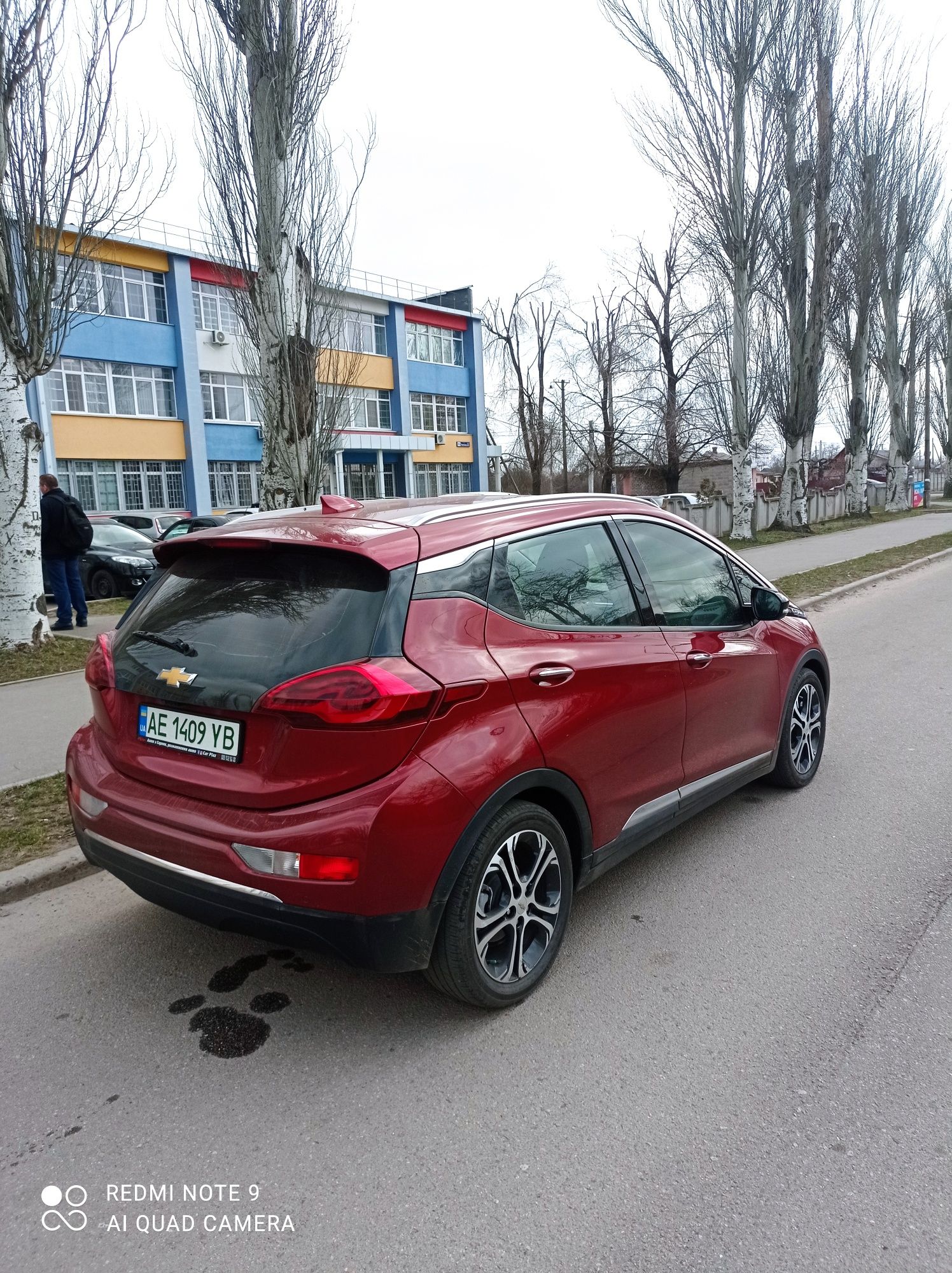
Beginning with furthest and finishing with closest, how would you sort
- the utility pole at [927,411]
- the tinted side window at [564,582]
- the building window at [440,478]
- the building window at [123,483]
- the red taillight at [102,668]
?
the building window at [440,478], the utility pole at [927,411], the building window at [123,483], the red taillight at [102,668], the tinted side window at [564,582]

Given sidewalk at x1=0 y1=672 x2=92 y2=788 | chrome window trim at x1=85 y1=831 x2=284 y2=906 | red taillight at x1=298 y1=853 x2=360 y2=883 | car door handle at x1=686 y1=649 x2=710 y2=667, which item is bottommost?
sidewalk at x1=0 y1=672 x2=92 y2=788

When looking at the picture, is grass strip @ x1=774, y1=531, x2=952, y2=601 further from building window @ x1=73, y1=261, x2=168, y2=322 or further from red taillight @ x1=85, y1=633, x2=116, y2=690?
building window @ x1=73, y1=261, x2=168, y2=322

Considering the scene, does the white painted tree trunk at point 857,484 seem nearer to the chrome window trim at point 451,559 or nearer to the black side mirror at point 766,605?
the black side mirror at point 766,605

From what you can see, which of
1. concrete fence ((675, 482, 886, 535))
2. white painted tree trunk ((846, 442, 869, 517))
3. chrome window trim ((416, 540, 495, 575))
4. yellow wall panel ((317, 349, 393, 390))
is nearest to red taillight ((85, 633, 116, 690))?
chrome window trim ((416, 540, 495, 575))

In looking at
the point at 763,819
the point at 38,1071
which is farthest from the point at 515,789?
the point at 763,819

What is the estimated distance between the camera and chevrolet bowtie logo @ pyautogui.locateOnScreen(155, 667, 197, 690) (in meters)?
2.97

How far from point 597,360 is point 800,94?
21352 mm

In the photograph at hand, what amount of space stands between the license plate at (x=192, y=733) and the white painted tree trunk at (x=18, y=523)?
7.23 metres

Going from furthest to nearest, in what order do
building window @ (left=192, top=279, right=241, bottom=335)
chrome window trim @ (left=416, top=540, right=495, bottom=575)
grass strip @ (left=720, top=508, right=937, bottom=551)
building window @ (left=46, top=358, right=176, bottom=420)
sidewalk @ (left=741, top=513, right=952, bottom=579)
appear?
building window @ (left=192, top=279, right=241, bottom=335)
building window @ (left=46, top=358, right=176, bottom=420)
grass strip @ (left=720, top=508, right=937, bottom=551)
sidewalk @ (left=741, top=513, right=952, bottom=579)
chrome window trim @ (left=416, top=540, right=495, bottom=575)

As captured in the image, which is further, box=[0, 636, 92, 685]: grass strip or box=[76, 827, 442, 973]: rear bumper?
box=[0, 636, 92, 685]: grass strip

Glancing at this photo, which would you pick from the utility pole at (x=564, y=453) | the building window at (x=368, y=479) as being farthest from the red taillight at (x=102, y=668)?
the utility pole at (x=564, y=453)

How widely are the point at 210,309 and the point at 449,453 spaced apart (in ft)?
55.4

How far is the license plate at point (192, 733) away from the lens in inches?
112

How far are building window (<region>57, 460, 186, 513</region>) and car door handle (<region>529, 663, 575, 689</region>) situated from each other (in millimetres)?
32638
